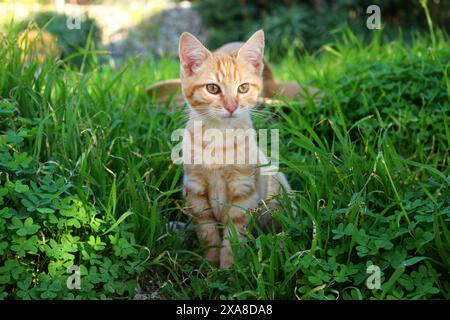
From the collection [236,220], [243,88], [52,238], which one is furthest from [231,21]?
[52,238]

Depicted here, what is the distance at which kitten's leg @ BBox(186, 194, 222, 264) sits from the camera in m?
2.74

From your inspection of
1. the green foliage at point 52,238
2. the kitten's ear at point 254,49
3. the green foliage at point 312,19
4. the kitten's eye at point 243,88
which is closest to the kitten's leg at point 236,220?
the green foliage at point 52,238

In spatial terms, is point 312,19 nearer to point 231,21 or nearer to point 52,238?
point 231,21

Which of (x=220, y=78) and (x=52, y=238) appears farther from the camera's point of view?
(x=220, y=78)

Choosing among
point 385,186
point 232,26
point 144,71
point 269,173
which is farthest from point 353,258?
point 232,26

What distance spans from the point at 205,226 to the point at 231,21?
7.29 metres

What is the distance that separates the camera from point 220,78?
8.84ft

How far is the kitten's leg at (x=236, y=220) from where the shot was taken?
2.63 m

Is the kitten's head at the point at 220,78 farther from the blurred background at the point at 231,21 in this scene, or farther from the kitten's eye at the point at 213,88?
the blurred background at the point at 231,21

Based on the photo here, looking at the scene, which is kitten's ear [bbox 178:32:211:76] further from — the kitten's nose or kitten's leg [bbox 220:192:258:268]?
kitten's leg [bbox 220:192:258:268]

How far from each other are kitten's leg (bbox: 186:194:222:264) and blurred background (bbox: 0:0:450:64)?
A: 16.1 feet

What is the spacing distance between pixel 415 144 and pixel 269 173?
1.10 meters

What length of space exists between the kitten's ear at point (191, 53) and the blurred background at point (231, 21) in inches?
185

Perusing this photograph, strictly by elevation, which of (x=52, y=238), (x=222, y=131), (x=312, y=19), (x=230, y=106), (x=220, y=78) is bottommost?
(x=52, y=238)
